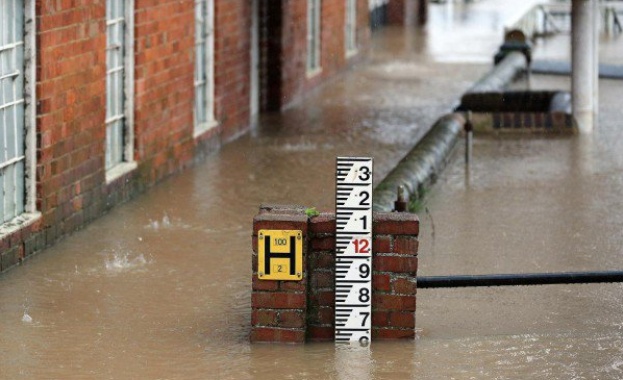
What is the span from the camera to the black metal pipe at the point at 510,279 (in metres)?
9.11

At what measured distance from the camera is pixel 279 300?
29.8 ft

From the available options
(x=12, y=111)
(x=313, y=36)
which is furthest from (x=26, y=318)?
(x=313, y=36)

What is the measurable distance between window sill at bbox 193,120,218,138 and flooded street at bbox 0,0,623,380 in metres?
0.31

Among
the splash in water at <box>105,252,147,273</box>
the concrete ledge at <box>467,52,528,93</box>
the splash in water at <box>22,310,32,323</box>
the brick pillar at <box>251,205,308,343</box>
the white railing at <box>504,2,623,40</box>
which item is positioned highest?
the white railing at <box>504,2,623,40</box>

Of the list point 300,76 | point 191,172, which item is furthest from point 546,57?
point 191,172

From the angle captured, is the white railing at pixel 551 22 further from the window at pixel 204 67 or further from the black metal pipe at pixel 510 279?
the black metal pipe at pixel 510 279

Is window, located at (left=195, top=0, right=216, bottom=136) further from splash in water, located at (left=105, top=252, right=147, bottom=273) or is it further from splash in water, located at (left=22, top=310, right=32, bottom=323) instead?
splash in water, located at (left=22, top=310, right=32, bottom=323)

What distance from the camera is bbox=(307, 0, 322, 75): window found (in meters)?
23.9

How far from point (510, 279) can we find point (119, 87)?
20.1ft

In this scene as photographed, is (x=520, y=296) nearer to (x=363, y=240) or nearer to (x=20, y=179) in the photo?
(x=363, y=240)

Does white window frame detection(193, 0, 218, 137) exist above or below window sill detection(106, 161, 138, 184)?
above

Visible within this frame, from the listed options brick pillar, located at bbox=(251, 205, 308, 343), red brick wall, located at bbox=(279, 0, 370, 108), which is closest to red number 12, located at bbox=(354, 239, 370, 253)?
brick pillar, located at bbox=(251, 205, 308, 343)

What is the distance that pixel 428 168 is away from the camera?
14.9 m

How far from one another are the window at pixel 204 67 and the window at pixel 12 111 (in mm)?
5385
